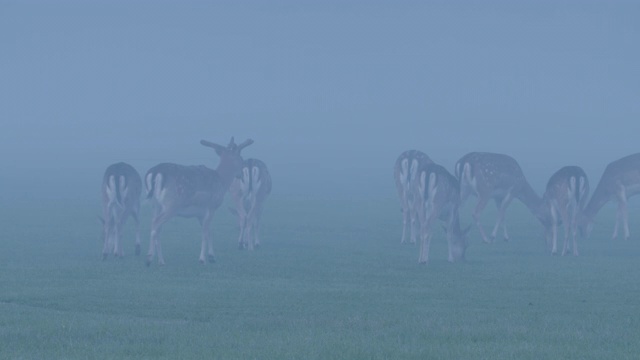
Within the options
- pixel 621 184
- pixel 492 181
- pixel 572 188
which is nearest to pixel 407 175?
pixel 492 181

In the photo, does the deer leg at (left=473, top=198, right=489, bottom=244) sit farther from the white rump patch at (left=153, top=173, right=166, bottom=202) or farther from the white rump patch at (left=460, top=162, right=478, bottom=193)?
the white rump patch at (left=153, top=173, right=166, bottom=202)

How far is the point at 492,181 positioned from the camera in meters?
32.7

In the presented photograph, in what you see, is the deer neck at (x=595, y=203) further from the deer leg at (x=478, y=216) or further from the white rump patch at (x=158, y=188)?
the white rump patch at (x=158, y=188)

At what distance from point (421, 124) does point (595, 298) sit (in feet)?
509

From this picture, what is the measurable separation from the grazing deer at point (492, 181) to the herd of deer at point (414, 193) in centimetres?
Result: 2

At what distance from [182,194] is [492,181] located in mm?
8889

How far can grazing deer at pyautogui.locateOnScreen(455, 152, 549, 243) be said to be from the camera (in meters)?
32.6

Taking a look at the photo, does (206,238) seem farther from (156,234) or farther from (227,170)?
(227,170)

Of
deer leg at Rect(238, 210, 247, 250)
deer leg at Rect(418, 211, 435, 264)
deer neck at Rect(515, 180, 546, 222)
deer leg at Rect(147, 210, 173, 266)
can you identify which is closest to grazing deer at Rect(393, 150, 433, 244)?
deer neck at Rect(515, 180, 546, 222)

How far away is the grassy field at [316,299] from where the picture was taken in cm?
1619

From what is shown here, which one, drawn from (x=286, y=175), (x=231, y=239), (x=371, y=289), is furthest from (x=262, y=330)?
(x=286, y=175)

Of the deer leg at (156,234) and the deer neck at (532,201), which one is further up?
the deer neck at (532,201)

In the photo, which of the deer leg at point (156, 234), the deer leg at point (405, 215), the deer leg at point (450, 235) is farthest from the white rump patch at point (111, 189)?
the deer leg at point (405, 215)

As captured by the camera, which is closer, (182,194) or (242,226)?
(182,194)
